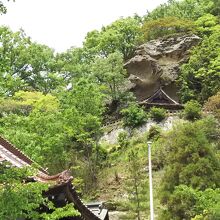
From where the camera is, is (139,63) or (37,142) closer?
(37,142)

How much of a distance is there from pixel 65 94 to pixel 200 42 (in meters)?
15.4

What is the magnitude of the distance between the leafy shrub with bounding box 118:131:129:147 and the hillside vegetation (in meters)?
0.07

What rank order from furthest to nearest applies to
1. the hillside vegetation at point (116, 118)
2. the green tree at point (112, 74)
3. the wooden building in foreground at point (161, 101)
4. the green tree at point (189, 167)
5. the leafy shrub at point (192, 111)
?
the green tree at point (112, 74) → the wooden building in foreground at point (161, 101) → the leafy shrub at point (192, 111) → the green tree at point (189, 167) → the hillside vegetation at point (116, 118)

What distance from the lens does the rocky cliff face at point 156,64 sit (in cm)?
4116

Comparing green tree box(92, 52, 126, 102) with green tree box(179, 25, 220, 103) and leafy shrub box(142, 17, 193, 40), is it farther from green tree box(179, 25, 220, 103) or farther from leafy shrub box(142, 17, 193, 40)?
leafy shrub box(142, 17, 193, 40)

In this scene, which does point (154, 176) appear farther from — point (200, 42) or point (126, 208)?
→ point (200, 42)

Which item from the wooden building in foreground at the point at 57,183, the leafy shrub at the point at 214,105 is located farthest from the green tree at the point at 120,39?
the wooden building in foreground at the point at 57,183

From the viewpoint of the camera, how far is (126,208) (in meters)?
23.5

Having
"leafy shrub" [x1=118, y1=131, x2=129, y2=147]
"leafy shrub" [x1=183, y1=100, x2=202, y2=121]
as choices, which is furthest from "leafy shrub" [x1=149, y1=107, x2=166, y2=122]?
"leafy shrub" [x1=118, y1=131, x2=129, y2=147]

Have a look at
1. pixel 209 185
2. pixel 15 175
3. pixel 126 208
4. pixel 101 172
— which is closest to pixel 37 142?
pixel 126 208

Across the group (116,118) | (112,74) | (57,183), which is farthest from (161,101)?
(57,183)

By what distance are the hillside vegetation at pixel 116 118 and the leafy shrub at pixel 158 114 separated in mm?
74

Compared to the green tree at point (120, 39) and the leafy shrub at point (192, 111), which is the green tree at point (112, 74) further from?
the leafy shrub at point (192, 111)

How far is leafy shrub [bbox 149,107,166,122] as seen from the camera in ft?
114
